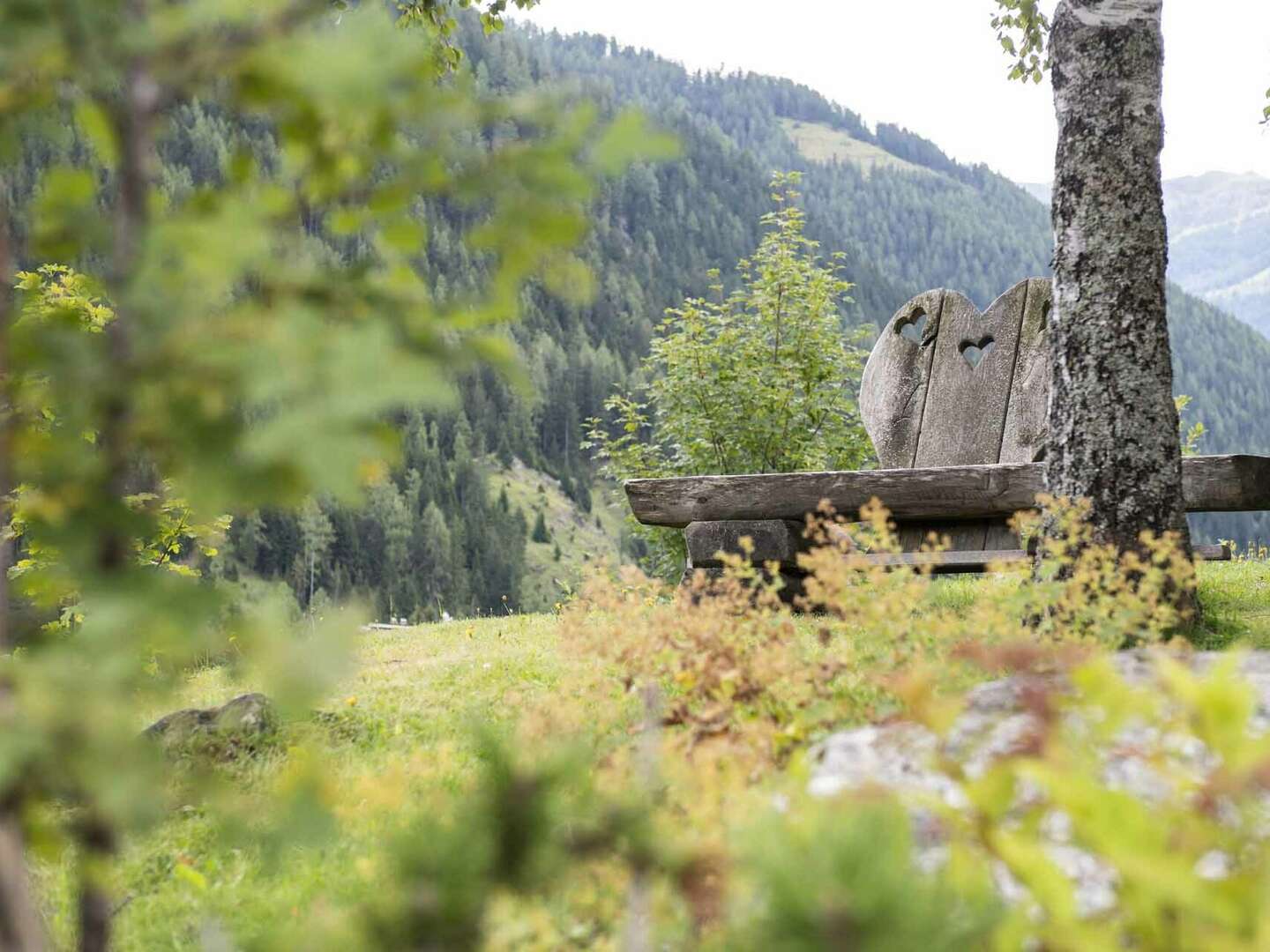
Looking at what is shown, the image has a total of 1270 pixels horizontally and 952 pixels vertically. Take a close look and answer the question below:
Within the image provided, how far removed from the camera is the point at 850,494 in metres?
5.73

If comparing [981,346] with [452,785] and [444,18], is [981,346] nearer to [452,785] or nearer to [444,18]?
[444,18]

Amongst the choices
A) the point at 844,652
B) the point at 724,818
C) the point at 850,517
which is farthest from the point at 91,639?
the point at 850,517

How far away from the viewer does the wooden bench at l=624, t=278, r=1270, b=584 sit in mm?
5746

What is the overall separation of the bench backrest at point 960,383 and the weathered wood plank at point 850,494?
1584 millimetres

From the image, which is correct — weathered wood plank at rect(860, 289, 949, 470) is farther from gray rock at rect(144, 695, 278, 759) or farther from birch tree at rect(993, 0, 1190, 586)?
gray rock at rect(144, 695, 278, 759)

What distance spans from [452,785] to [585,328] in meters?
104

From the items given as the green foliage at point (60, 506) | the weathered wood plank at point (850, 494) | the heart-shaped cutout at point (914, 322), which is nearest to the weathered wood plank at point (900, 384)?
the heart-shaped cutout at point (914, 322)

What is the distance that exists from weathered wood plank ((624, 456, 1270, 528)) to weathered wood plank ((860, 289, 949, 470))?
88.2 inches

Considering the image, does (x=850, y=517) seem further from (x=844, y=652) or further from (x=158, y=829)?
(x=158, y=829)

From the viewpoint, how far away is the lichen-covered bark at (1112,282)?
4.34 metres

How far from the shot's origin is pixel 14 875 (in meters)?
1.02

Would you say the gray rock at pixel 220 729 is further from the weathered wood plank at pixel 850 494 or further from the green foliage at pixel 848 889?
the green foliage at pixel 848 889

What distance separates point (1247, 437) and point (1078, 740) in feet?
420

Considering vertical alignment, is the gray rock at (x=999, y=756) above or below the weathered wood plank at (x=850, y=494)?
above
